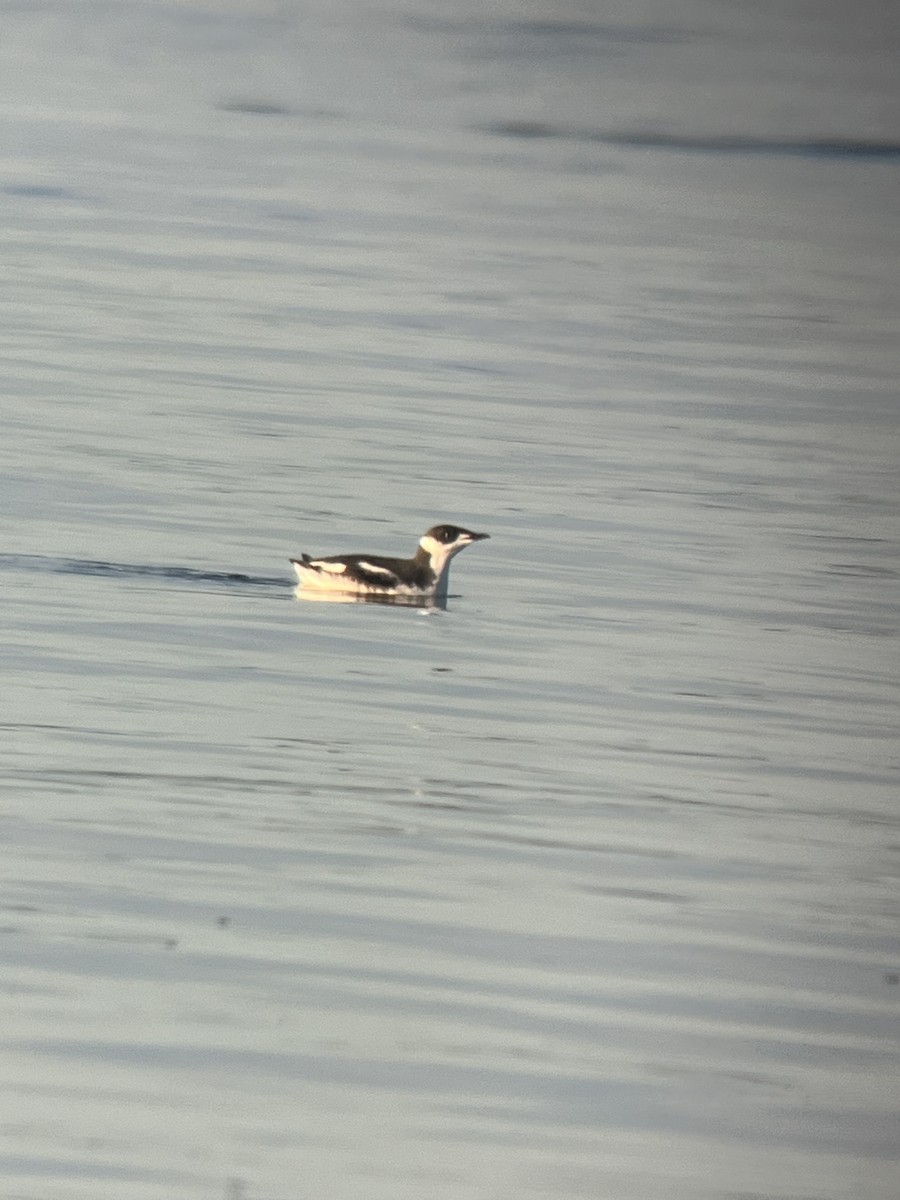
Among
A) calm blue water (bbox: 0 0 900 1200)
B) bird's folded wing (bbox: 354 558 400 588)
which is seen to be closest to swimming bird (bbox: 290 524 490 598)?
bird's folded wing (bbox: 354 558 400 588)

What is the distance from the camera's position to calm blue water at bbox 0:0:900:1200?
23.8 ft

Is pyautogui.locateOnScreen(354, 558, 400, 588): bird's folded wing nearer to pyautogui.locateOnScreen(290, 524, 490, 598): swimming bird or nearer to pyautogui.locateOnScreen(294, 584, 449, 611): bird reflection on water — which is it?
pyautogui.locateOnScreen(290, 524, 490, 598): swimming bird

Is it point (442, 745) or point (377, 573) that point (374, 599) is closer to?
point (377, 573)

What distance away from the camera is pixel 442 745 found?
12.2 metres

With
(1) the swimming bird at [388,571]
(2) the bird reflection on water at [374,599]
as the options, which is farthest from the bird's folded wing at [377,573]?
(2) the bird reflection on water at [374,599]

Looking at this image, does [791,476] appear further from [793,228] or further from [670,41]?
[670,41]

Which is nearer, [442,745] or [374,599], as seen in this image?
[442,745]

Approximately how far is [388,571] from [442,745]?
4.64 metres

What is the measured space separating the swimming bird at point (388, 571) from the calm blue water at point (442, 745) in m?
0.18

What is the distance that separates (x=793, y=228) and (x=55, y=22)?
1811 inches

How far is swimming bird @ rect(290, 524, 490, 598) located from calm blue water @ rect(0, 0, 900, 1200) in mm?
179

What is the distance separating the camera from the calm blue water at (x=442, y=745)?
23.8 ft

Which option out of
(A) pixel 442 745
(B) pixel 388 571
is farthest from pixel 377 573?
(A) pixel 442 745

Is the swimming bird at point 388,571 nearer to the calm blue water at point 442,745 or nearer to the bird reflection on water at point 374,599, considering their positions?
the bird reflection on water at point 374,599
